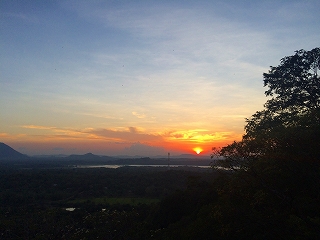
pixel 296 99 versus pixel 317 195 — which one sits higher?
pixel 296 99

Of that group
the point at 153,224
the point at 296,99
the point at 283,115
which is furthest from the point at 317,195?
the point at 153,224

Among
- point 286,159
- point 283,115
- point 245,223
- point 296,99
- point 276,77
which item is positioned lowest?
point 245,223

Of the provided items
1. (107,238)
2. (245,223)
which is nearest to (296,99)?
(245,223)

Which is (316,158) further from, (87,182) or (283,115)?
(87,182)

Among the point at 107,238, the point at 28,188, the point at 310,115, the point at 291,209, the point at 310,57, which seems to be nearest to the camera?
the point at 291,209

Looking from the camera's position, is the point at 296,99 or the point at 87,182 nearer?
the point at 296,99

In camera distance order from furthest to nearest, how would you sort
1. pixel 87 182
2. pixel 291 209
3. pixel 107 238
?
pixel 87 182 < pixel 107 238 < pixel 291 209

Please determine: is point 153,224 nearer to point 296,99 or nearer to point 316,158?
point 296,99
